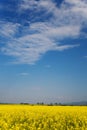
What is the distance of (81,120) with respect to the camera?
17688mm

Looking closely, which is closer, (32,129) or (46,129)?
(32,129)

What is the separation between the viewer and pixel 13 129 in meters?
12.9

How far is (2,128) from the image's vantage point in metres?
13.7

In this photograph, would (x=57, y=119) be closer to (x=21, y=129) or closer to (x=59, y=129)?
(x=59, y=129)

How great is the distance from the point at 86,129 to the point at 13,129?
3.25 meters

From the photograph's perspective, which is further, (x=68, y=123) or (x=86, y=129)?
(x=68, y=123)

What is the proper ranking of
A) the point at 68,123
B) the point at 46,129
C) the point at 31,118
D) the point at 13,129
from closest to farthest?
the point at 13,129
the point at 46,129
the point at 68,123
the point at 31,118

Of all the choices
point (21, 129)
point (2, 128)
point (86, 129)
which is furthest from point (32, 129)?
point (86, 129)

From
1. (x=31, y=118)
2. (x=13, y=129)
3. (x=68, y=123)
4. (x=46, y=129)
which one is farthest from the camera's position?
(x=31, y=118)

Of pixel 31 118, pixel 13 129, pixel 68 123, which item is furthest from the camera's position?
pixel 31 118

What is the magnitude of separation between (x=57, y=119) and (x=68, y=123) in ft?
3.99

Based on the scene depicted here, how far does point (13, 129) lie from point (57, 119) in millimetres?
5607

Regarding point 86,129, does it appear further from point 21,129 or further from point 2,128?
point 2,128

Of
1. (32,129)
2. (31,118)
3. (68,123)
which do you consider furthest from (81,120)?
(32,129)
